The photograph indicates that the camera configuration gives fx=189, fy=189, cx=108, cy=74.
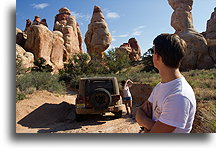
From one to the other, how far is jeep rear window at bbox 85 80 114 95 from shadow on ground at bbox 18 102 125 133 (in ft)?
2.70

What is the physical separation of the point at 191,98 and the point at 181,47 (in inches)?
11.6

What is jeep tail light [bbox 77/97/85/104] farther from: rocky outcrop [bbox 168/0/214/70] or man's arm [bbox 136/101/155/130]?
rocky outcrop [bbox 168/0/214/70]

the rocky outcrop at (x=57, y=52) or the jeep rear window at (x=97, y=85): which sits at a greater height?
the rocky outcrop at (x=57, y=52)

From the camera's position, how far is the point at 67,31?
23.8 metres

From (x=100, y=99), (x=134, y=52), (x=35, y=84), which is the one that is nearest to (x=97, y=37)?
(x=134, y=52)

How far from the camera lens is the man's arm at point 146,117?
46.9 inches

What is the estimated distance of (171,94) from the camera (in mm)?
1063

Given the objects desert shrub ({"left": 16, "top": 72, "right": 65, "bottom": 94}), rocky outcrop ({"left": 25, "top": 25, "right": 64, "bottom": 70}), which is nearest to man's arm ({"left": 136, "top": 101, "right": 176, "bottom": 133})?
desert shrub ({"left": 16, "top": 72, "right": 65, "bottom": 94})

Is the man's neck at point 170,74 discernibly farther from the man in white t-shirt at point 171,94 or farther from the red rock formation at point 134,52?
the red rock formation at point 134,52

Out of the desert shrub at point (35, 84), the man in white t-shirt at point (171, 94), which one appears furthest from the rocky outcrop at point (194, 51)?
the man in white t-shirt at point (171, 94)

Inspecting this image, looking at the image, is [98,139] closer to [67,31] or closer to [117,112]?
[117,112]

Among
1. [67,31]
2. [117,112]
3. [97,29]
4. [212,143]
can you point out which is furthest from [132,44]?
[212,143]

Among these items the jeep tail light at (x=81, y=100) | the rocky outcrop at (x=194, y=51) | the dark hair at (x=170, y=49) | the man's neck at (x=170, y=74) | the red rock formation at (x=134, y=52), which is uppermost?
the red rock formation at (x=134, y=52)

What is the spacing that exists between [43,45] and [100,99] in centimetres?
1431
